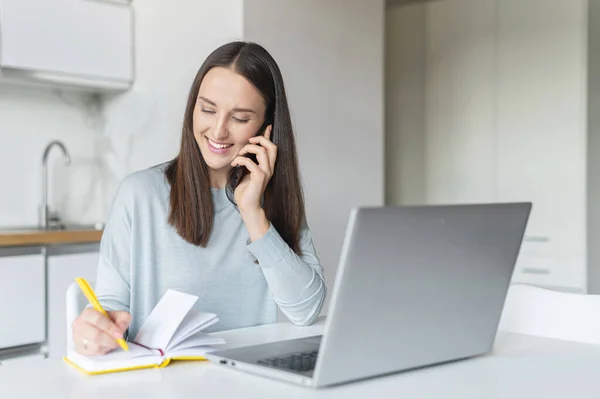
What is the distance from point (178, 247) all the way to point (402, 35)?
112 inches

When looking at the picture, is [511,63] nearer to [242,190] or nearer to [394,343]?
[242,190]

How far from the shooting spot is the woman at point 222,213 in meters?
1.63

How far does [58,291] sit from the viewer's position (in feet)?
9.36

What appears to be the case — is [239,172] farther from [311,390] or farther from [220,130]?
[311,390]

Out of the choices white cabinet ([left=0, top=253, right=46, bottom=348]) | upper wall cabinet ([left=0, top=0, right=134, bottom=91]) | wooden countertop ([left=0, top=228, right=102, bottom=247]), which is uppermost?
upper wall cabinet ([left=0, top=0, right=134, bottom=91])

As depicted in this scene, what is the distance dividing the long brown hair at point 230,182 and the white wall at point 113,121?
1.20 metres

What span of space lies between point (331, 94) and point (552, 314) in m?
1.95

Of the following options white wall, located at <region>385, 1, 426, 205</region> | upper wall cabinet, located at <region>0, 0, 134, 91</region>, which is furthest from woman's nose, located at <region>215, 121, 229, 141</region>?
white wall, located at <region>385, 1, 426, 205</region>

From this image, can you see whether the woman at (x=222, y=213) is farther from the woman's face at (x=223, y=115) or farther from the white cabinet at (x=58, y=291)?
the white cabinet at (x=58, y=291)

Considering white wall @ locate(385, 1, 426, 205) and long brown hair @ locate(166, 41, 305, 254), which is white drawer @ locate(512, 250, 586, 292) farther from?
long brown hair @ locate(166, 41, 305, 254)

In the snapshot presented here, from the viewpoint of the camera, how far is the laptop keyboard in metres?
1.12

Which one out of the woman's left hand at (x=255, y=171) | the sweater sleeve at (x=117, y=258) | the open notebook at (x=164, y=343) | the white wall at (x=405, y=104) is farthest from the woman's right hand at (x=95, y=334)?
the white wall at (x=405, y=104)

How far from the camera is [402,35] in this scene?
4227 millimetres

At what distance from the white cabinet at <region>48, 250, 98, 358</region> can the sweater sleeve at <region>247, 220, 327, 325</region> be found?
148cm
